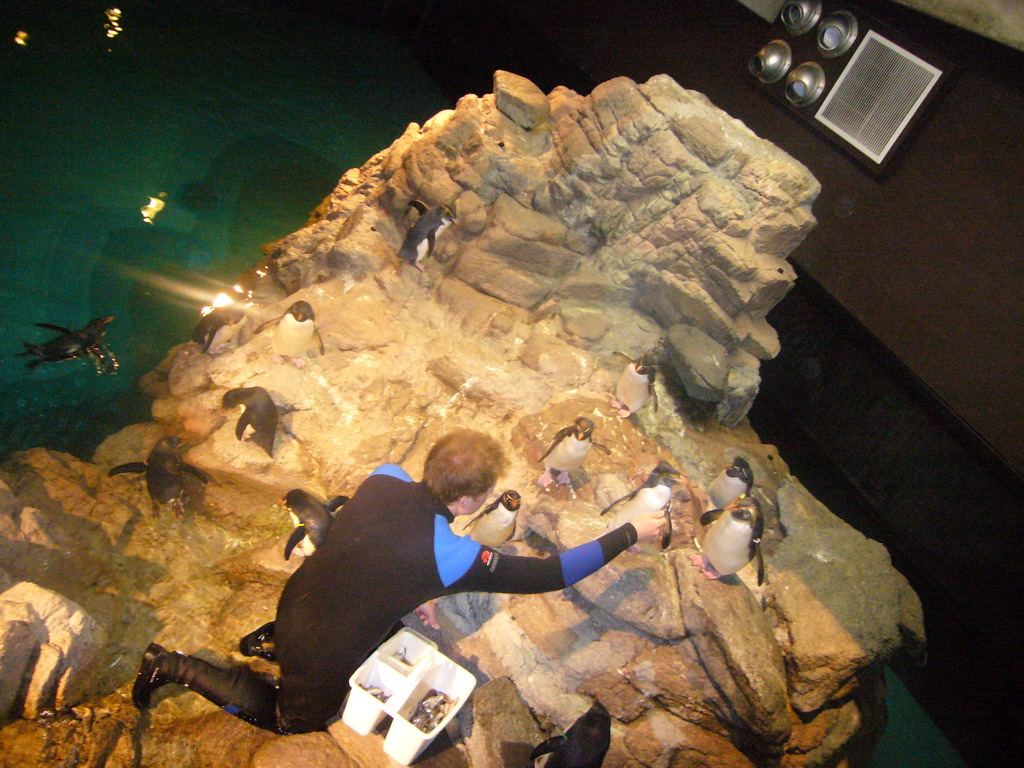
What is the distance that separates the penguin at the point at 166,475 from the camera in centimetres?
427

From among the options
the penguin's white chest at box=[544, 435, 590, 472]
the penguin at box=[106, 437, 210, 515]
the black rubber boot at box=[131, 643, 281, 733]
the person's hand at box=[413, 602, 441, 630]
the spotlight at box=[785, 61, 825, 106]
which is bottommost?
the penguin at box=[106, 437, 210, 515]

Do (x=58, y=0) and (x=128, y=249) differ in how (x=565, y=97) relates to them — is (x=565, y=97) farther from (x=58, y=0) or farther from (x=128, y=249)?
(x=58, y=0)

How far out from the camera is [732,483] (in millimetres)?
4508

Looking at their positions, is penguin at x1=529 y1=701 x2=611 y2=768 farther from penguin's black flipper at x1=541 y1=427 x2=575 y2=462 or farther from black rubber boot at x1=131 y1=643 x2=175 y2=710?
black rubber boot at x1=131 y1=643 x2=175 y2=710

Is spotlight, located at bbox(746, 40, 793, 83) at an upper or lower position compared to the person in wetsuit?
upper

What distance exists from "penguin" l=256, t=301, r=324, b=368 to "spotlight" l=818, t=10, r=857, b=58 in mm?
5916

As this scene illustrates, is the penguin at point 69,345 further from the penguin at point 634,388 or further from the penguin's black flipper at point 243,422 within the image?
the penguin at point 634,388

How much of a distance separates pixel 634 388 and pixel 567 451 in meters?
1.04

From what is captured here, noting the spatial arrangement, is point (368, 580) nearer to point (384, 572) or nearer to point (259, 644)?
point (384, 572)

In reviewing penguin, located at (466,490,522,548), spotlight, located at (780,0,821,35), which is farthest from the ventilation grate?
penguin, located at (466,490,522,548)

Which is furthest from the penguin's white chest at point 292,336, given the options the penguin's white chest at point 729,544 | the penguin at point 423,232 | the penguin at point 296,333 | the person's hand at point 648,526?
the penguin's white chest at point 729,544

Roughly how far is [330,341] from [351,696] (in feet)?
10.3

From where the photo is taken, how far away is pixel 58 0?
28.6 feet

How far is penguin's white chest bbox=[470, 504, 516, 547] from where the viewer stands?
3635 millimetres
